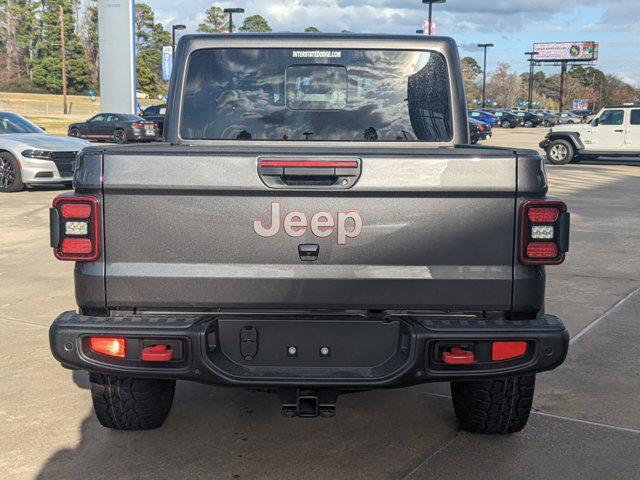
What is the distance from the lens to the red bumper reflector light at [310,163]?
10.8ft

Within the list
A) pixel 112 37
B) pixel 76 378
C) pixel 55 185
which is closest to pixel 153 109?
pixel 112 37

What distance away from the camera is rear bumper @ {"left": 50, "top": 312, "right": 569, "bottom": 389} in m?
3.32

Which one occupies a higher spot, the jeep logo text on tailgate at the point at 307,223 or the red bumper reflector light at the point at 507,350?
→ the jeep logo text on tailgate at the point at 307,223

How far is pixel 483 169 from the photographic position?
10.8 ft

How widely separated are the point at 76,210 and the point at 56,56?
3839 inches

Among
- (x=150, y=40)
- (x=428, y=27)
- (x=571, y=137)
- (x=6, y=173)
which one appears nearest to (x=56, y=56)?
(x=150, y=40)

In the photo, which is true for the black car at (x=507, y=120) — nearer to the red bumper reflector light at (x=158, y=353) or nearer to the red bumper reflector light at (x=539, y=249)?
the red bumper reflector light at (x=539, y=249)

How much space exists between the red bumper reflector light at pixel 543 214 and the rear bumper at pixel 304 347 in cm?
44

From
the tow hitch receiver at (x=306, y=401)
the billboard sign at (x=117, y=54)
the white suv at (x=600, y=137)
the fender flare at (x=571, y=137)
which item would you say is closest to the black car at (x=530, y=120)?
the billboard sign at (x=117, y=54)

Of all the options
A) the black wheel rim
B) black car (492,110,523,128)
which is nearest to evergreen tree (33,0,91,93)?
black car (492,110,523,128)

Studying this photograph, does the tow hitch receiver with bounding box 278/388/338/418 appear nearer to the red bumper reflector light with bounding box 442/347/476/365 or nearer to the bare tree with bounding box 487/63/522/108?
the red bumper reflector light with bounding box 442/347/476/365

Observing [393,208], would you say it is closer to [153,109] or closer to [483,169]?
[483,169]

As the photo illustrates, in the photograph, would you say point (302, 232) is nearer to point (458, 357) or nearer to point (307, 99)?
point (458, 357)

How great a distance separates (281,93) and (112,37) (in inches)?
1440
